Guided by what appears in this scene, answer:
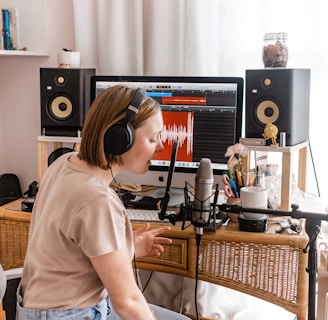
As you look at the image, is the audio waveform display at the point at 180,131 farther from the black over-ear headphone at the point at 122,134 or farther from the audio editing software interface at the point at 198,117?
the black over-ear headphone at the point at 122,134

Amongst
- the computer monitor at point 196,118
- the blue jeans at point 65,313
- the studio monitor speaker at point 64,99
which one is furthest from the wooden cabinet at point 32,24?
the blue jeans at point 65,313

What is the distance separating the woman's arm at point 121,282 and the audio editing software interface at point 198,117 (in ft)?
2.84

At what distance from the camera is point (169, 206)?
6.21 feet

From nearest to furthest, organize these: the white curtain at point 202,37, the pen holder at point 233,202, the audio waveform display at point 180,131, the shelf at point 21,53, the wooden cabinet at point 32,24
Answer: the pen holder at point 233,202
the audio waveform display at point 180,131
the white curtain at point 202,37
the shelf at point 21,53
the wooden cabinet at point 32,24

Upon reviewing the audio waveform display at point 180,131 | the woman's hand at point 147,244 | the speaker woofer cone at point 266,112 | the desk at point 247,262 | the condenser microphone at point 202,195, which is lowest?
the desk at point 247,262

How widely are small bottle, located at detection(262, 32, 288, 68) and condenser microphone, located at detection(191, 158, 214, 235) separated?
0.52 meters

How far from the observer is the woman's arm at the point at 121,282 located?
3.68ft

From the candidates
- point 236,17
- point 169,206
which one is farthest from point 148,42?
point 169,206

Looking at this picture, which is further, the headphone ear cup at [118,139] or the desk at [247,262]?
the desk at [247,262]

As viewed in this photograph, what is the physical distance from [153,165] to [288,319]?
87 cm

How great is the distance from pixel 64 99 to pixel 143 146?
1008 millimetres

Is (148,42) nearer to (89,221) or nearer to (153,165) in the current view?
(153,165)

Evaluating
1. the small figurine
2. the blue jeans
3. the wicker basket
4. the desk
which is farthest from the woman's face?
the wicker basket

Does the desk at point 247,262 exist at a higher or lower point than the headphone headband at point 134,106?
lower
